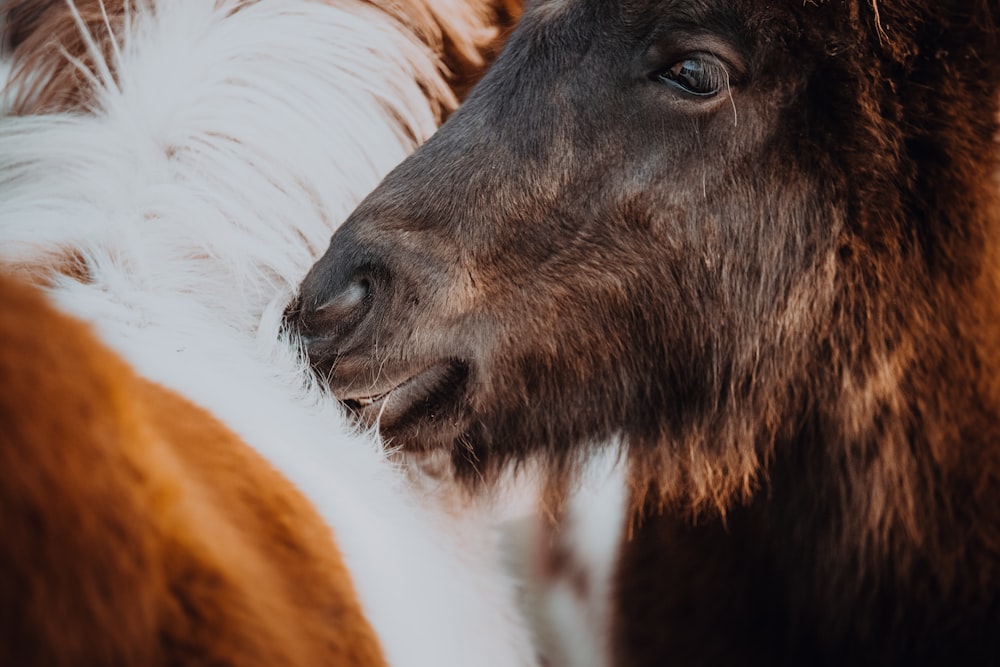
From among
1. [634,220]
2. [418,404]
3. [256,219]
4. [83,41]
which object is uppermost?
[83,41]

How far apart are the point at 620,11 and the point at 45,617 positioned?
878 mm

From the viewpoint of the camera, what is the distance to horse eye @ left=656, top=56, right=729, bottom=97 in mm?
1000

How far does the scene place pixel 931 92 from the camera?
3.25ft

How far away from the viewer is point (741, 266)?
1.05m

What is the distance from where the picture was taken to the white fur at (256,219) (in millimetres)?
846

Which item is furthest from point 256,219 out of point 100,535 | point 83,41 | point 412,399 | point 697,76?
point 100,535

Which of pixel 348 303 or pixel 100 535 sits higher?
pixel 100 535

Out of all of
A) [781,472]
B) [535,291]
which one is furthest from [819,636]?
[535,291]

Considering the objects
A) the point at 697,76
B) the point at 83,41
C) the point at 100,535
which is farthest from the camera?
the point at 83,41

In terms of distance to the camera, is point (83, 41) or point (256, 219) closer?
point (256, 219)

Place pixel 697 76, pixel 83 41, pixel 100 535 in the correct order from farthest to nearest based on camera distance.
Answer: pixel 83 41 < pixel 697 76 < pixel 100 535

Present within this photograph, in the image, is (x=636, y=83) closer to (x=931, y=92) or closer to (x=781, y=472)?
(x=931, y=92)

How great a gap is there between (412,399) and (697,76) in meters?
0.49

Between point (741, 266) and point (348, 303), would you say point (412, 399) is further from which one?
point (741, 266)
